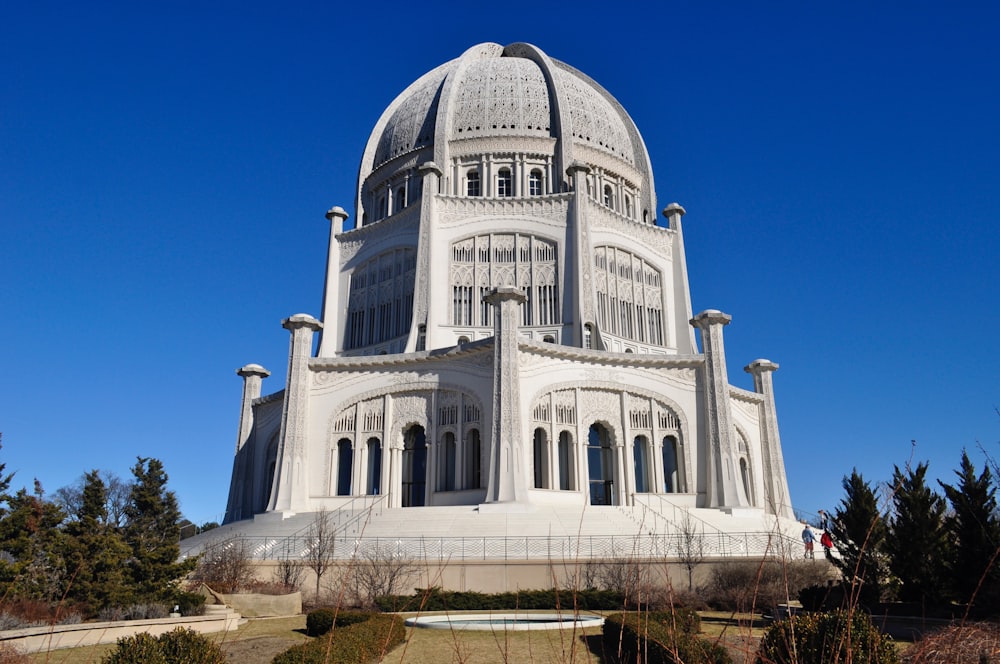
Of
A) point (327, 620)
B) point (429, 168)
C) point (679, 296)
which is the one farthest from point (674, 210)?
point (327, 620)

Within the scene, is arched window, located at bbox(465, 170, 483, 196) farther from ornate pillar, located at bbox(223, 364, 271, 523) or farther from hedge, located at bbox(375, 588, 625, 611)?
hedge, located at bbox(375, 588, 625, 611)

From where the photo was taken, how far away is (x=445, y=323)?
39.0m

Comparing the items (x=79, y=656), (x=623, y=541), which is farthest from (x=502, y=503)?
(x=79, y=656)

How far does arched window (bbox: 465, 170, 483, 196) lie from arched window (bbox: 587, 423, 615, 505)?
17.3m

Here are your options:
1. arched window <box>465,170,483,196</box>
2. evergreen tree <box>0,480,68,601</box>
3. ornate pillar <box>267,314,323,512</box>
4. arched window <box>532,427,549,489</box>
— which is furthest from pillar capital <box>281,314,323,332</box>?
evergreen tree <box>0,480,68,601</box>

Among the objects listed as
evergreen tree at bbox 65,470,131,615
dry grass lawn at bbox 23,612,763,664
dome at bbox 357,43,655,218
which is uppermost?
dome at bbox 357,43,655,218

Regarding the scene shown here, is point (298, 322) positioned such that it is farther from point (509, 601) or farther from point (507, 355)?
point (509, 601)

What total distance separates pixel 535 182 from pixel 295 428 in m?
20.5

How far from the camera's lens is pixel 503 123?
4488 centimetres

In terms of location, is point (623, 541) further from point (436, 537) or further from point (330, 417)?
point (330, 417)

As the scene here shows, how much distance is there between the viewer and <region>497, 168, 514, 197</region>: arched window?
44156mm

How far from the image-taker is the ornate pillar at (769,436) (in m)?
36.8

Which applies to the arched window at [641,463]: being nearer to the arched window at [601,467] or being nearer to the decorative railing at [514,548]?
the arched window at [601,467]

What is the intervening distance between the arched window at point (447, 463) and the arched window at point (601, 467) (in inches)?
228
